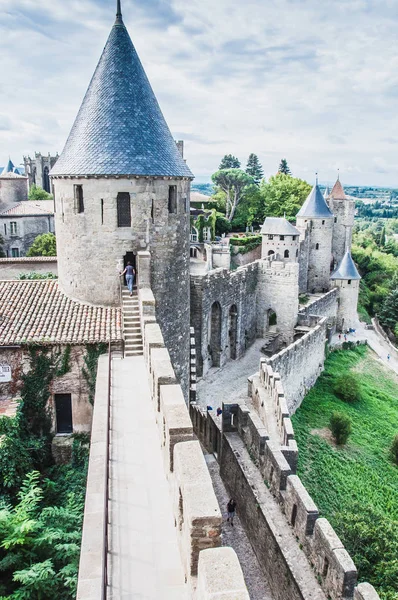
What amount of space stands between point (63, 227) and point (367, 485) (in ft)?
57.7

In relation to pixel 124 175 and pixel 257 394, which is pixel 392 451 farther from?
pixel 124 175

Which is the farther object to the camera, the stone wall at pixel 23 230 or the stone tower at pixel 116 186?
the stone wall at pixel 23 230

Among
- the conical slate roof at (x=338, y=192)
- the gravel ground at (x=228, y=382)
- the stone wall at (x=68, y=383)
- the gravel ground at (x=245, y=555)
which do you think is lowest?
→ the gravel ground at (x=245, y=555)

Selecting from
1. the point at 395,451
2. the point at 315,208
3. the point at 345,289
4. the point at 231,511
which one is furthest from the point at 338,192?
the point at 231,511

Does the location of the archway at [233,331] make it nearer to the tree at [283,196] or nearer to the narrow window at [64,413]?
the narrow window at [64,413]

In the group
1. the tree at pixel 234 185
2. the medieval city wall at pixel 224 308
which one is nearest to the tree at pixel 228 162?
the tree at pixel 234 185

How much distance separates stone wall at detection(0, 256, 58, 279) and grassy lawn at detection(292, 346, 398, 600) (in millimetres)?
17188

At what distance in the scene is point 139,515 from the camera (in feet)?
25.0

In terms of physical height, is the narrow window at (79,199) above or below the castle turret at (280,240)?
above

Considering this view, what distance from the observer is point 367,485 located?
2336cm

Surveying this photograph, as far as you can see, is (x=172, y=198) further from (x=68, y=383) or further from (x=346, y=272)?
(x=346, y=272)

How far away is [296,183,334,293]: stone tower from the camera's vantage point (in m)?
48.6

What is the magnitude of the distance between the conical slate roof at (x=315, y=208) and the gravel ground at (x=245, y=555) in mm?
35427

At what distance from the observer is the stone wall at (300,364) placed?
25641 mm
